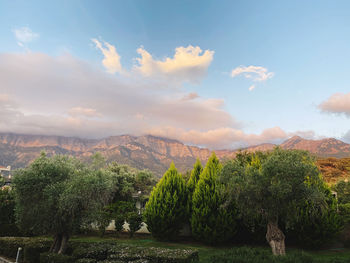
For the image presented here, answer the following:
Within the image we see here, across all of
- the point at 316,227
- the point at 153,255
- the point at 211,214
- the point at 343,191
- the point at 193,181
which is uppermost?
the point at 193,181

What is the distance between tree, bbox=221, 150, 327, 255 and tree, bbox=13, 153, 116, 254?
9.87 meters

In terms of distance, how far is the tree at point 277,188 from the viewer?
16125mm

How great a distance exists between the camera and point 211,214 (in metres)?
22.0

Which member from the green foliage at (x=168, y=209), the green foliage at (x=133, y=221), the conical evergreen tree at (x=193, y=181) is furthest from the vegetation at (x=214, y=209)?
the green foliage at (x=133, y=221)

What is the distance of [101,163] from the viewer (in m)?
52.5

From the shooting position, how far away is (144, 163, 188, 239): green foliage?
23.7 meters

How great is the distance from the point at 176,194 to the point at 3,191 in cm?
1903

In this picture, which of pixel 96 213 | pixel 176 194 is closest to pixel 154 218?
pixel 176 194

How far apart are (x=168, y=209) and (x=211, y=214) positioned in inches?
175

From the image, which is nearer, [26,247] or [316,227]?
[26,247]

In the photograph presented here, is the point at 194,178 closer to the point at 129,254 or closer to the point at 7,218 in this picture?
the point at 129,254

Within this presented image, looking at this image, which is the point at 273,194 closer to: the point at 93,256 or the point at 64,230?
the point at 93,256

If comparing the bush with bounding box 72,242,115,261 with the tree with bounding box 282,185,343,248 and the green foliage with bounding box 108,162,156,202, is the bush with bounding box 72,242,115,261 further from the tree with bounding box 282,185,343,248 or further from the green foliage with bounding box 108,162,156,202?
the green foliage with bounding box 108,162,156,202

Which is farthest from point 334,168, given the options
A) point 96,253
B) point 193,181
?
point 96,253
